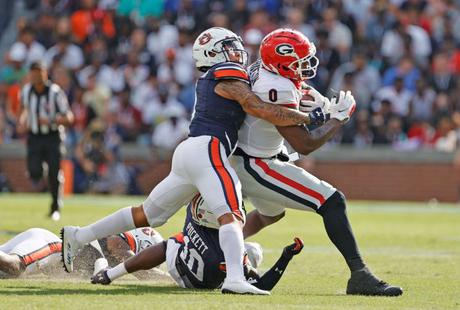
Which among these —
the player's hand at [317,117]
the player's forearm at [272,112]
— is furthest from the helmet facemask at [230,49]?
the player's hand at [317,117]

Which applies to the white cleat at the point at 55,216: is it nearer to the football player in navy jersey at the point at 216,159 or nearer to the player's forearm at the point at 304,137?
the football player in navy jersey at the point at 216,159

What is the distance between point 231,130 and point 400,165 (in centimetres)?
1243

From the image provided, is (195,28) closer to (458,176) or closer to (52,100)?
(458,176)

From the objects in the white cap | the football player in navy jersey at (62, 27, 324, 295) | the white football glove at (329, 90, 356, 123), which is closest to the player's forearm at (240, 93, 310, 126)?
the football player in navy jersey at (62, 27, 324, 295)

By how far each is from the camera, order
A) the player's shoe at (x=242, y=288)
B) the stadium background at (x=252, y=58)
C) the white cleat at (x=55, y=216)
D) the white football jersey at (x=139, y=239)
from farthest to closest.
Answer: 1. the stadium background at (x=252, y=58)
2. the white cleat at (x=55, y=216)
3. the white football jersey at (x=139, y=239)
4. the player's shoe at (x=242, y=288)

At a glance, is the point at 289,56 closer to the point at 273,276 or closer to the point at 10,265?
the point at 273,276

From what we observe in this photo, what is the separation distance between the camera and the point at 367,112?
63.0 ft

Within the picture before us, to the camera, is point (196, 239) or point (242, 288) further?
point (196, 239)

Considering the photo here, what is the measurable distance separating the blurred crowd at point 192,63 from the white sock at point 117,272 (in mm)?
11426

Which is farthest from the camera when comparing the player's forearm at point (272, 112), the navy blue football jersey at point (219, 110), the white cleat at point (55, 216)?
the white cleat at point (55, 216)

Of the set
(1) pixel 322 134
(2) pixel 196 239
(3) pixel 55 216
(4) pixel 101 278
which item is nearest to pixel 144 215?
(2) pixel 196 239

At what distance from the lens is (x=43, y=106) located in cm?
1385

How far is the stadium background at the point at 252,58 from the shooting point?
19.2m

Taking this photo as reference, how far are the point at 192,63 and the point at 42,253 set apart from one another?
1317 cm
